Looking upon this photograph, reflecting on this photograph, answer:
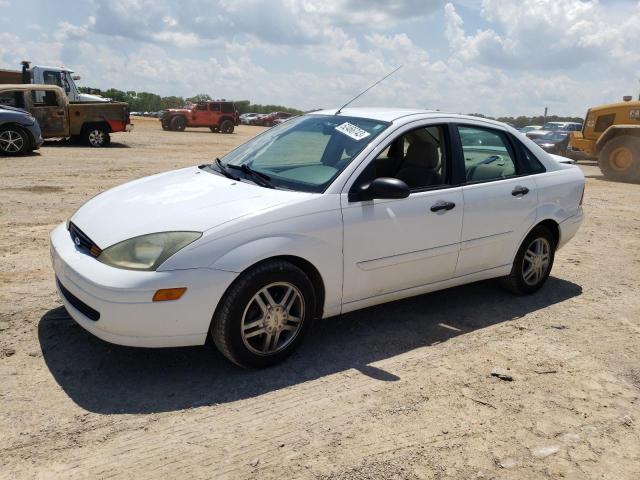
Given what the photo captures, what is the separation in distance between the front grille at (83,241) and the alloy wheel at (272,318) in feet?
3.13

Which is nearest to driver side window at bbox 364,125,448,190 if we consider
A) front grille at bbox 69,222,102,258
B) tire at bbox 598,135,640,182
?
front grille at bbox 69,222,102,258

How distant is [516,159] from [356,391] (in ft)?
8.88

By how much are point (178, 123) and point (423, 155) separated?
31215mm

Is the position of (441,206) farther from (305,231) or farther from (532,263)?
(532,263)

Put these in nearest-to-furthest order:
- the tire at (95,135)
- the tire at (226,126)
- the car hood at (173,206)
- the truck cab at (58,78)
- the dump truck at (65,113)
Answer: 1. the car hood at (173,206)
2. the dump truck at (65,113)
3. the tire at (95,135)
4. the truck cab at (58,78)
5. the tire at (226,126)

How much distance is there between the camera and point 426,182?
14.1 feet

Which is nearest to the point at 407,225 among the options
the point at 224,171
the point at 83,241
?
the point at 224,171

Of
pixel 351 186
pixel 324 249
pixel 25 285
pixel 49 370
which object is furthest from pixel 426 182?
pixel 25 285

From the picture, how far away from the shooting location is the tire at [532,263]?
504 centimetres

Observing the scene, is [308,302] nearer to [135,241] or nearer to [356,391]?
[356,391]

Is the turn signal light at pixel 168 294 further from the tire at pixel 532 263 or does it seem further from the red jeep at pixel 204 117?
the red jeep at pixel 204 117

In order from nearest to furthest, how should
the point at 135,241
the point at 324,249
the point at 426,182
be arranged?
the point at 135,241
the point at 324,249
the point at 426,182

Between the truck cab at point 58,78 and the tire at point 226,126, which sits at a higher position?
the truck cab at point 58,78

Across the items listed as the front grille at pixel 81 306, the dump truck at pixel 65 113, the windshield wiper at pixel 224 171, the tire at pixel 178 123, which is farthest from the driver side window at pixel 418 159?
the tire at pixel 178 123
